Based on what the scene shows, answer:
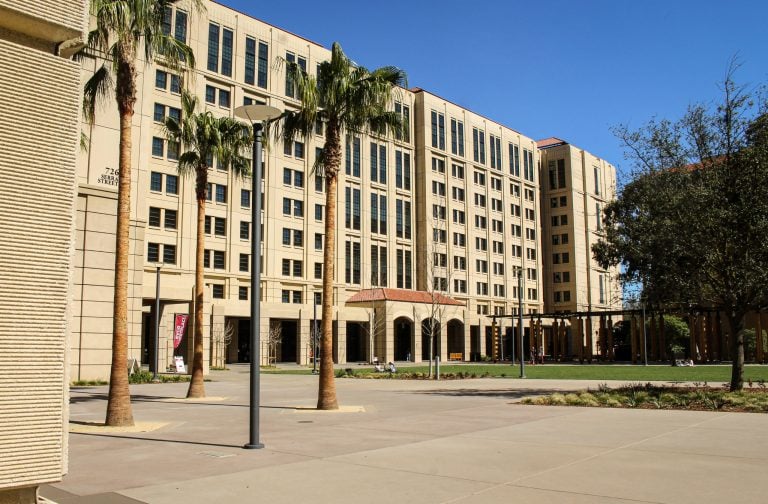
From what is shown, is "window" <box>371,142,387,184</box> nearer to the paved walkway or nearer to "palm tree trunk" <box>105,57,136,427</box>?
the paved walkway

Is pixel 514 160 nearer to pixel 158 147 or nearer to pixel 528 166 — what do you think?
pixel 528 166

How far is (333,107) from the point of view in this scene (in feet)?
65.2

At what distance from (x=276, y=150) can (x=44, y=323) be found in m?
58.9

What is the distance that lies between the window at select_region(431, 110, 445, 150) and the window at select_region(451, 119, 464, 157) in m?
A: 1.93

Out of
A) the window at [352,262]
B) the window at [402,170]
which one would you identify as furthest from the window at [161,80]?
the window at [402,170]

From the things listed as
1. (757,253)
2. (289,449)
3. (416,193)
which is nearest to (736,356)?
(757,253)

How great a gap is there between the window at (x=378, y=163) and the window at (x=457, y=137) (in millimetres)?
11392

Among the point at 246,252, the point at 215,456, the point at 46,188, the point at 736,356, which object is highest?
the point at 246,252

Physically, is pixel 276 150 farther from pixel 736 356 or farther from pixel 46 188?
pixel 46 188

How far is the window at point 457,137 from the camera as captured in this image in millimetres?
84188

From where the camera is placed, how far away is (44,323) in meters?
6.01

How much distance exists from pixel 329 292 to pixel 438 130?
64985 millimetres

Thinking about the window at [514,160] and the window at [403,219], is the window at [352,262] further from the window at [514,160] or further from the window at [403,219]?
the window at [514,160]

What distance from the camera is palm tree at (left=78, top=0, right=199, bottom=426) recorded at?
590 inches
